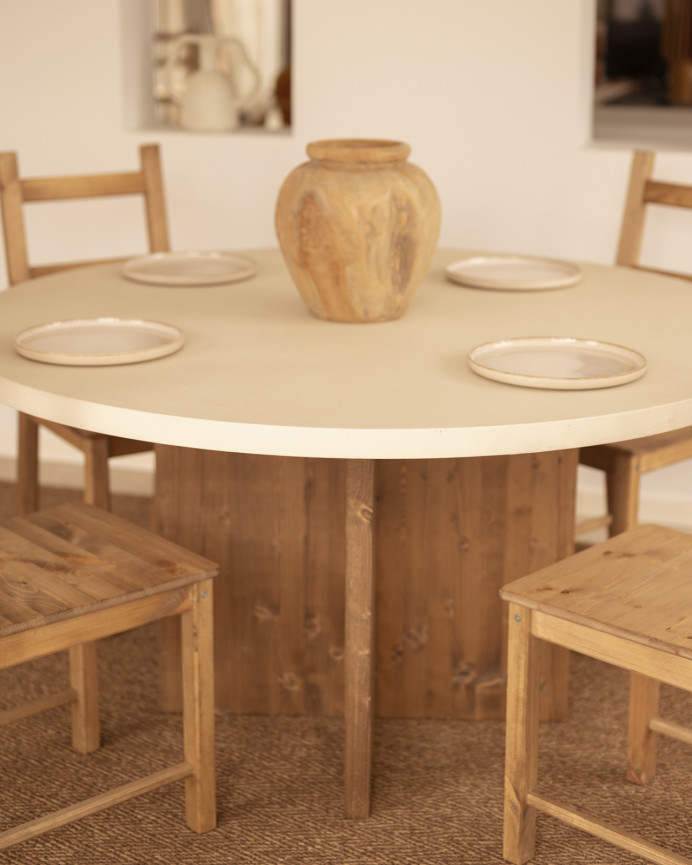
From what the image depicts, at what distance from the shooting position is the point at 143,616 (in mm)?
1626

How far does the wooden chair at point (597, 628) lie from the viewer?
147cm

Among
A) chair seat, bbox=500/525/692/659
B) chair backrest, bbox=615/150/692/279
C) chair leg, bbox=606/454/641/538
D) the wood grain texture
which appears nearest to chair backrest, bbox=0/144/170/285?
the wood grain texture

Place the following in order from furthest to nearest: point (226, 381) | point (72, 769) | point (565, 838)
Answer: point (72, 769), point (565, 838), point (226, 381)

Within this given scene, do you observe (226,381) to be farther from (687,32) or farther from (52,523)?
(687,32)

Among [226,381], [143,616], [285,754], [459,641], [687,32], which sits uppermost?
[687,32]

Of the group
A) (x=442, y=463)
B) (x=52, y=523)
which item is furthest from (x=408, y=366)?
(x=52, y=523)

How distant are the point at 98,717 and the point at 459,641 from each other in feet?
2.16

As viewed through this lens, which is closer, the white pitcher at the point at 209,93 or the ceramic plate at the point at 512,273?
the ceramic plate at the point at 512,273

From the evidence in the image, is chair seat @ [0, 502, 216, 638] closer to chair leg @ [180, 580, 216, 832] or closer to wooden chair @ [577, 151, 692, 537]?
chair leg @ [180, 580, 216, 832]

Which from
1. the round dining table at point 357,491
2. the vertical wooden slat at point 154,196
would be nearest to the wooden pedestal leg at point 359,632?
the round dining table at point 357,491

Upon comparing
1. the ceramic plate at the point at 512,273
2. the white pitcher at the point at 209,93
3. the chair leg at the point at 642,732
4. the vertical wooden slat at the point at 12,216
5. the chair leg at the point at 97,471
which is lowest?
the chair leg at the point at 642,732

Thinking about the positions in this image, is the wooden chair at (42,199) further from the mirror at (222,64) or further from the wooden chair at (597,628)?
the wooden chair at (597,628)

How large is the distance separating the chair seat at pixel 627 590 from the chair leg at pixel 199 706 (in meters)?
0.44

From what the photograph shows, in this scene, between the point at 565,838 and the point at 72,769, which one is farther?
the point at 72,769
